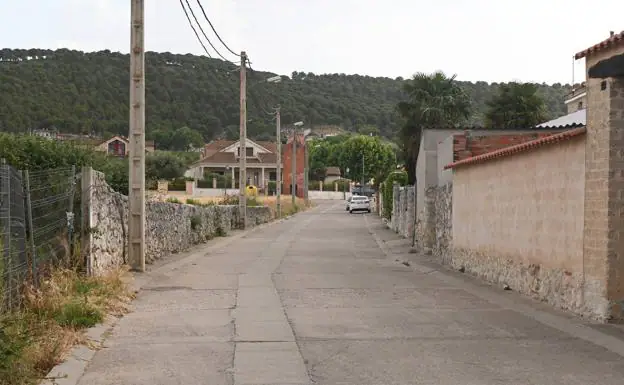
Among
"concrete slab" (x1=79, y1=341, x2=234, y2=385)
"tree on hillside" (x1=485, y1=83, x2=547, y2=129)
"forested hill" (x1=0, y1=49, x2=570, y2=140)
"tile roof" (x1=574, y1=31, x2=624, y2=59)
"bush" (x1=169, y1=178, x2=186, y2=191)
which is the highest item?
"forested hill" (x1=0, y1=49, x2=570, y2=140)

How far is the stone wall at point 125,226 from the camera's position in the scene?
14961 millimetres

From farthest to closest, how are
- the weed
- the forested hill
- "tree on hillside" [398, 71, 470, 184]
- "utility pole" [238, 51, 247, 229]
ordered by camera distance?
the forested hill < "tree on hillside" [398, 71, 470, 184] < "utility pole" [238, 51, 247, 229] < the weed

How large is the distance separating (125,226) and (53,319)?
900 centimetres

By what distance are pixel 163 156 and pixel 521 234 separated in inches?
2952

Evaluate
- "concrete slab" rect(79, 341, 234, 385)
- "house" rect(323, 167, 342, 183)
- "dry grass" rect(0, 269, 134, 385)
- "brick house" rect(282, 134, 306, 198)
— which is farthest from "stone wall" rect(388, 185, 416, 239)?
"house" rect(323, 167, 342, 183)

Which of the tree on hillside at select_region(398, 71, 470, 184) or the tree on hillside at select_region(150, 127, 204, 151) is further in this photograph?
the tree on hillside at select_region(150, 127, 204, 151)

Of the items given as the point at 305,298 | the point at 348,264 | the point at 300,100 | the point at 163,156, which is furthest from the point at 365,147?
the point at 305,298

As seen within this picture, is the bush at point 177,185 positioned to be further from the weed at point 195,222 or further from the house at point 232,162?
the weed at point 195,222

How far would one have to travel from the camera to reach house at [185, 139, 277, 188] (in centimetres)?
10719

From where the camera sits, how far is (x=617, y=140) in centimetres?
1078

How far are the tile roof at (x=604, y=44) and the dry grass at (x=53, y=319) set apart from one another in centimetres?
752

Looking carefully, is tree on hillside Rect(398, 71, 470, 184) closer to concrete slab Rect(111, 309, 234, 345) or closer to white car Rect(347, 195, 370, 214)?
white car Rect(347, 195, 370, 214)

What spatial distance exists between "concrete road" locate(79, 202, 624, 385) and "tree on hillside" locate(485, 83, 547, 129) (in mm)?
27172

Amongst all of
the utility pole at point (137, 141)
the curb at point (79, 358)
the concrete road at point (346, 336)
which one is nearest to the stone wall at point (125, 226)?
the utility pole at point (137, 141)
